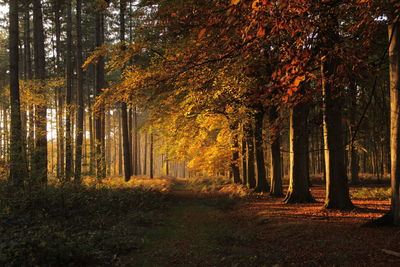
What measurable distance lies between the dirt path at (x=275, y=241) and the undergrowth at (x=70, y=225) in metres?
0.66

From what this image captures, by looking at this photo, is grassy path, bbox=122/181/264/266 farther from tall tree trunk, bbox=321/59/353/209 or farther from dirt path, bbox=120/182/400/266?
tall tree trunk, bbox=321/59/353/209

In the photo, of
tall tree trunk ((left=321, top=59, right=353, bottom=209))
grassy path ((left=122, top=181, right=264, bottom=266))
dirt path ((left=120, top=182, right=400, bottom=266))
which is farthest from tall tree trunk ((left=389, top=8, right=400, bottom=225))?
grassy path ((left=122, top=181, right=264, bottom=266))

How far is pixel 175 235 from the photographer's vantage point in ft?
28.4

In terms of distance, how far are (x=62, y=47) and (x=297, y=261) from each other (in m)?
30.5

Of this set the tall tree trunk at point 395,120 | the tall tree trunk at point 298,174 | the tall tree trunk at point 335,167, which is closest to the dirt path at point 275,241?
the tall tree trunk at point 335,167

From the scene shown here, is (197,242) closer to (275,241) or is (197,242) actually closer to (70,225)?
(275,241)

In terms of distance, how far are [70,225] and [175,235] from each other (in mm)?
3125

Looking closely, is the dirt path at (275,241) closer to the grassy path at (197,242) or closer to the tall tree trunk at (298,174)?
the grassy path at (197,242)

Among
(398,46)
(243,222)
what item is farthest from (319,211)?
(398,46)

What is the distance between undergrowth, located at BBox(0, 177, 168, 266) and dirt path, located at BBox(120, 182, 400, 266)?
0.66m

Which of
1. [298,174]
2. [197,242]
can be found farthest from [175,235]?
[298,174]

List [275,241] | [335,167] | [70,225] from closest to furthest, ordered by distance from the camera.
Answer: [275,241], [70,225], [335,167]

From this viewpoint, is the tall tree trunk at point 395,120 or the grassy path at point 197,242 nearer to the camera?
the grassy path at point 197,242

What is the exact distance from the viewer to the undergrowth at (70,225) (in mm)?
5574
